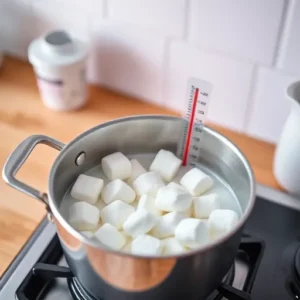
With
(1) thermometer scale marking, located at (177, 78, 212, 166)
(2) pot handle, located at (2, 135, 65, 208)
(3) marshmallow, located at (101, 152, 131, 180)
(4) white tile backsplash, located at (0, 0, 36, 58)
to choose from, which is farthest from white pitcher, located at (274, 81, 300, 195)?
(4) white tile backsplash, located at (0, 0, 36, 58)

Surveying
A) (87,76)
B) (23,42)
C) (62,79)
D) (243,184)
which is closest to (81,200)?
(243,184)

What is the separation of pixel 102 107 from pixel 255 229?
39cm

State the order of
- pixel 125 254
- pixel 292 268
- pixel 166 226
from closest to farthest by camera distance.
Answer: pixel 125 254
pixel 166 226
pixel 292 268

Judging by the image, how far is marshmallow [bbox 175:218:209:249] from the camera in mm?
609

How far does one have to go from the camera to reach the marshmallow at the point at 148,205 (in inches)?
26.6

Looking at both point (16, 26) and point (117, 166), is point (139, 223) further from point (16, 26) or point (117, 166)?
point (16, 26)

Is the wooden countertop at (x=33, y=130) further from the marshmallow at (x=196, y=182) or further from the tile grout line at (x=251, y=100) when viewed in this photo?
the marshmallow at (x=196, y=182)

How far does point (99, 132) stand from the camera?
715 millimetres

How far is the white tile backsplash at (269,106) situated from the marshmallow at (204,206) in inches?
11.1

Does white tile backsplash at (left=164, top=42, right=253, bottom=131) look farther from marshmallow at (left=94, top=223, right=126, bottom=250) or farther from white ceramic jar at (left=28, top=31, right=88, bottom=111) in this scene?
marshmallow at (left=94, top=223, right=126, bottom=250)

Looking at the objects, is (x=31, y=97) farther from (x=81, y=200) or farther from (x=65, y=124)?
(x=81, y=200)

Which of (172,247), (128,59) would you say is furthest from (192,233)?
(128,59)

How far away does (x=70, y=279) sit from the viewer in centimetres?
72

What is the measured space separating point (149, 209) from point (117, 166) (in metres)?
0.09
